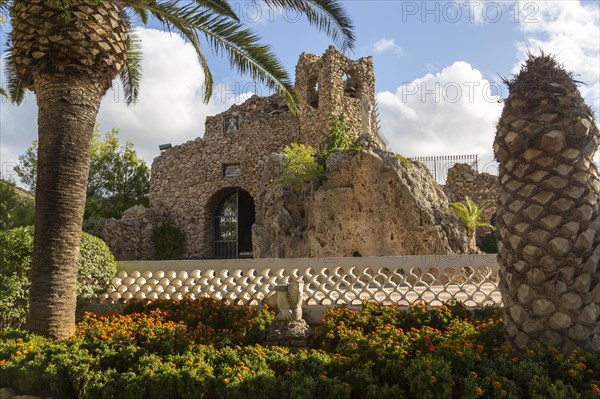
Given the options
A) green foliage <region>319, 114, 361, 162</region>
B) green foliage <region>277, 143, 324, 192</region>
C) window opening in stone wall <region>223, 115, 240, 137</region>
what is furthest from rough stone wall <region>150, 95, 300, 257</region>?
green foliage <region>277, 143, 324, 192</region>

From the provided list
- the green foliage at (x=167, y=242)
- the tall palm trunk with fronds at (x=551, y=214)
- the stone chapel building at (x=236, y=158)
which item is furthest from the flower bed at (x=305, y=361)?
the green foliage at (x=167, y=242)

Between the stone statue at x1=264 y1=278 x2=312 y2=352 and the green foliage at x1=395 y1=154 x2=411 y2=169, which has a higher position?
the green foliage at x1=395 y1=154 x2=411 y2=169

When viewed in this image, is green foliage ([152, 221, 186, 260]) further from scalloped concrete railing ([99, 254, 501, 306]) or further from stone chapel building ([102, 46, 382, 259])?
scalloped concrete railing ([99, 254, 501, 306])

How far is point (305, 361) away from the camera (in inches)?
185

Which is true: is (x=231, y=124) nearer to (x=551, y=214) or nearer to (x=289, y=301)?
(x=289, y=301)

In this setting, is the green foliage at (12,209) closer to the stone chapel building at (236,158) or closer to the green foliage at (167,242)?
the stone chapel building at (236,158)

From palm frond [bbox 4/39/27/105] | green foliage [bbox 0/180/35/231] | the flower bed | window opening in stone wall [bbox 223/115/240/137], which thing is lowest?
the flower bed

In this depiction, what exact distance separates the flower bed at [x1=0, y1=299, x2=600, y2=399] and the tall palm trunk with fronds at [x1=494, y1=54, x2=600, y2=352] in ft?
0.97

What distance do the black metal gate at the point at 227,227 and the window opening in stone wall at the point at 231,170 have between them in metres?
1.05

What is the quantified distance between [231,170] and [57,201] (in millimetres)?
16343

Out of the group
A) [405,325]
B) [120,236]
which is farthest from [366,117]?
[405,325]

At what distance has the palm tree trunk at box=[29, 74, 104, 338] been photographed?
5.66m

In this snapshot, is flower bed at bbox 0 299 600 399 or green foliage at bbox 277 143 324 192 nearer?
flower bed at bbox 0 299 600 399

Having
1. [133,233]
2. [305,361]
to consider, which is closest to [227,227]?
[133,233]
